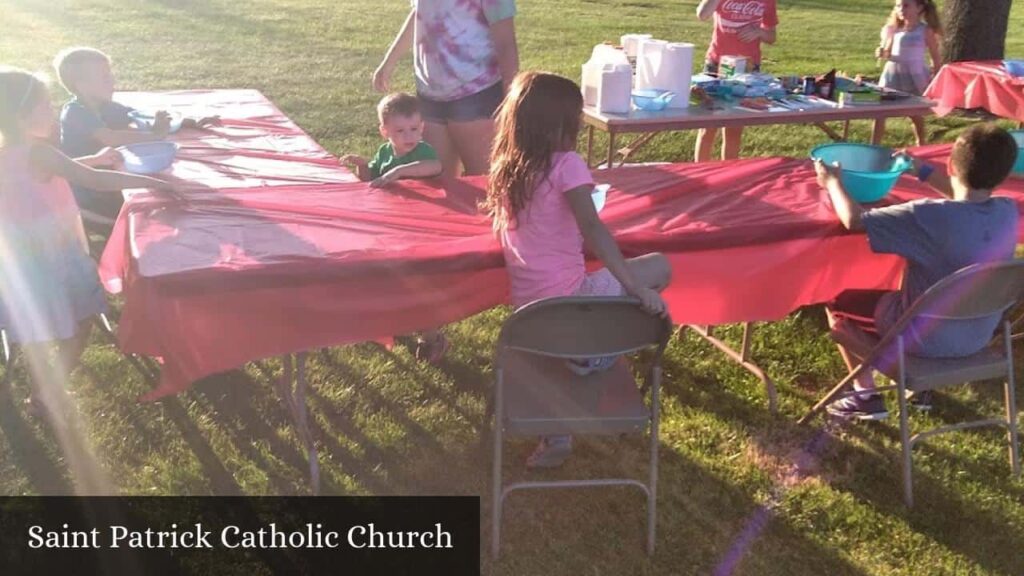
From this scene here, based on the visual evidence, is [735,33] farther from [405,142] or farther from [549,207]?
[549,207]

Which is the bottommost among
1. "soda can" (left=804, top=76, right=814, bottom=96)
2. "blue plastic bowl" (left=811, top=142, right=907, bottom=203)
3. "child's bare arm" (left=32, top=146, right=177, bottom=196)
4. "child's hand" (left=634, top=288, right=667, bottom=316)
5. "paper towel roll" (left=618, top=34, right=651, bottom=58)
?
"child's hand" (left=634, top=288, right=667, bottom=316)

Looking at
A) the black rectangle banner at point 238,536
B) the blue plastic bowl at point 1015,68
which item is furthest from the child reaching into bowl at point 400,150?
the blue plastic bowl at point 1015,68

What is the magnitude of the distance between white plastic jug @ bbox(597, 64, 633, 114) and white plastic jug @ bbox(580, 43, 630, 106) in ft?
0.11

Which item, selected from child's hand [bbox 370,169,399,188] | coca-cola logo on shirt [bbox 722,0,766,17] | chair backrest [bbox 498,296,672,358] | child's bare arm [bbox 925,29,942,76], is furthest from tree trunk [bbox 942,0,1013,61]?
chair backrest [bbox 498,296,672,358]

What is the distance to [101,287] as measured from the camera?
3.42 metres

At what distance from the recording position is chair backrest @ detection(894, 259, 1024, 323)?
2.84 meters

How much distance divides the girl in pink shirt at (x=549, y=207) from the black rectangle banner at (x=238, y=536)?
72cm

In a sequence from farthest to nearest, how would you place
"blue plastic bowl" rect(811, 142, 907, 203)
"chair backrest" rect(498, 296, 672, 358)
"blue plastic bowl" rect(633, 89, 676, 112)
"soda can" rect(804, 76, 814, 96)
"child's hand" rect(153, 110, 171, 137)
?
"soda can" rect(804, 76, 814, 96) → "blue plastic bowl" rect(633, 89, 676, 112) → "child's hand" rect(153, 110, 171, 137) → "blue plastic bowl" rect(811, 142, 907, 203) → "chair backrest" rect(498, 296, 672, 358)

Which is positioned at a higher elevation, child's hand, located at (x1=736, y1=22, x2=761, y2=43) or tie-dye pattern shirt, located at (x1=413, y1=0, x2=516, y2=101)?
tie-dye pattern shirt, located at (x1=413, y1=0, x2=516, y2=101)

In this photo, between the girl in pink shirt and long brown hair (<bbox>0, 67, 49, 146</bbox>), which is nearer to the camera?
the girl in pink shirt

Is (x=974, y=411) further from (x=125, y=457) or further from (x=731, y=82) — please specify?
(x=125, y=457)

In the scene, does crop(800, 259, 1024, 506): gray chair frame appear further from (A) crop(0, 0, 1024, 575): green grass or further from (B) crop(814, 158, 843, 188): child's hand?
(B) crop(814, 158, 843, 188): child's hand

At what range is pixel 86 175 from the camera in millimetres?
3051

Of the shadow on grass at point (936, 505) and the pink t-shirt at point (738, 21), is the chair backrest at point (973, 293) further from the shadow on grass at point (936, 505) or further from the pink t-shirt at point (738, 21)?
the pink t-shirt at point (738, 21)
